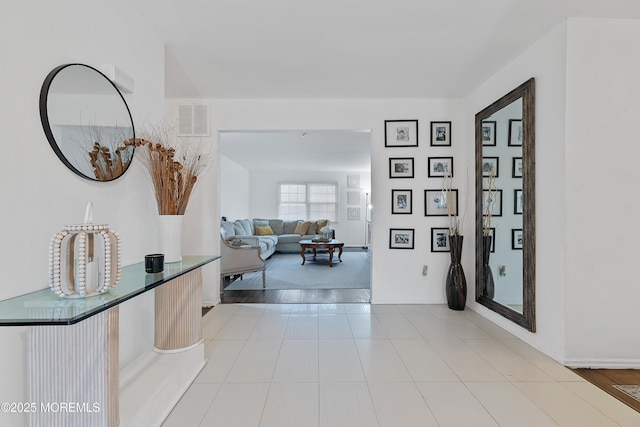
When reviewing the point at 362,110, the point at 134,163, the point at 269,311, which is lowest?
the point at 269,311

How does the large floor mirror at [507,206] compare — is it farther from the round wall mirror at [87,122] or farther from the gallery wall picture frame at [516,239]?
the round wall mirror at [87,122]

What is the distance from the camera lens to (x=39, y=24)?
132cm

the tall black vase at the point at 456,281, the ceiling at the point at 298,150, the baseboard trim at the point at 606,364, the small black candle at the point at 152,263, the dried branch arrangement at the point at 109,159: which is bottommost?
the baseboard trim at the point at 606,364

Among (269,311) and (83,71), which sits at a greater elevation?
(83,71)

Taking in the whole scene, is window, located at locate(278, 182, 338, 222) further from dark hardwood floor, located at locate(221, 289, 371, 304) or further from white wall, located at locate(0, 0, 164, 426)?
white wall, located at locate(0, 0, 164, 426)

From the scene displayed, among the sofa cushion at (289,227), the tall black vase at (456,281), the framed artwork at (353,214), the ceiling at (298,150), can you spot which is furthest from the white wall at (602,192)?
the framed artwork at (353,214)

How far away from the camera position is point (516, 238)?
2.76 metres

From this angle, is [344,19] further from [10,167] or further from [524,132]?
[10,167]

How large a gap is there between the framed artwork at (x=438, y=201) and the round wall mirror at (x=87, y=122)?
318 cm

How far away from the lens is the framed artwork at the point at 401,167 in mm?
3812

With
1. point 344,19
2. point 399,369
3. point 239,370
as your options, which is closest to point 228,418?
point 239,370

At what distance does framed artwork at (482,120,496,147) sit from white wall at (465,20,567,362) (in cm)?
58

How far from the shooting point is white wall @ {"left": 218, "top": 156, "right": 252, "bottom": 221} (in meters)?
7.13

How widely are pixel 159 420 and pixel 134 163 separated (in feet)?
5.04
